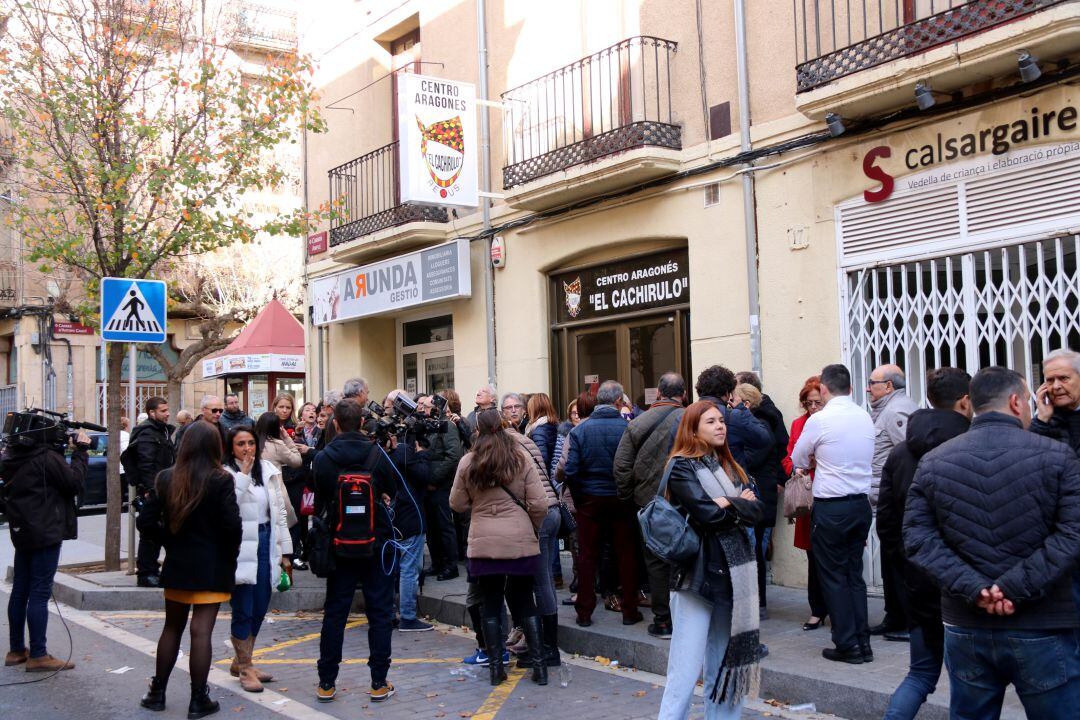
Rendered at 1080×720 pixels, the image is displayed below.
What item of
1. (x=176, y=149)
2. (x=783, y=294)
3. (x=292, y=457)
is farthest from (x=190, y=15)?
(x=783, y=294)

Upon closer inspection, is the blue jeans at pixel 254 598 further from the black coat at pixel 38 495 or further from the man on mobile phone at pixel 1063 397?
the man on mobile phone at pixel 1063 397

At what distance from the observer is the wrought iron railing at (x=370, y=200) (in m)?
13.5

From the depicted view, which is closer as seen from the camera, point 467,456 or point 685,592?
point 685,592

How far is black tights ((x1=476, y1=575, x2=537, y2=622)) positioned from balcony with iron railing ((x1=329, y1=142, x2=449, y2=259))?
24.1 ft

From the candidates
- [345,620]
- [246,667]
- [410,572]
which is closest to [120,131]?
[410,572]

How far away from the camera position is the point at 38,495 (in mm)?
6852

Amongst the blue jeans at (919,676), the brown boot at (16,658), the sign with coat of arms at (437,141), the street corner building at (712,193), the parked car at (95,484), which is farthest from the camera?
the parked car at (95,484)

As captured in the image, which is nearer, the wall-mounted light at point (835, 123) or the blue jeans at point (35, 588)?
the blue jeans at point (35, 588)

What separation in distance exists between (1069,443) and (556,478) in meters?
4.16

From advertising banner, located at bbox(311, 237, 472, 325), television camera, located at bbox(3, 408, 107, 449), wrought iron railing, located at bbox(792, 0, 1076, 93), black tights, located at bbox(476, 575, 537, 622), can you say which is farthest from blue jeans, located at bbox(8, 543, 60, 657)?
wrought iron railing, located at bbox(792, 0, 1076, 93)

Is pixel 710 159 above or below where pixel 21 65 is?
below

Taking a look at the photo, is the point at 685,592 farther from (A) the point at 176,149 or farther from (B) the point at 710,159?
(A) the point at 176,149

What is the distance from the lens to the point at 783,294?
9.04m

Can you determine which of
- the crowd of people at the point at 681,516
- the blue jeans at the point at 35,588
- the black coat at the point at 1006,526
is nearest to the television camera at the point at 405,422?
the crowd of people at the point at 681,516
